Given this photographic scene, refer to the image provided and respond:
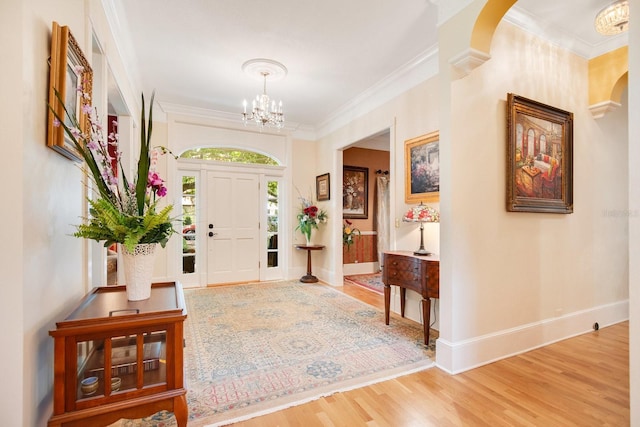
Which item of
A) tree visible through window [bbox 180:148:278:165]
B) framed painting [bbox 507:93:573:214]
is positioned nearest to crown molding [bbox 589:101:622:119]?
framed painting [bbox 507:93:573:214]

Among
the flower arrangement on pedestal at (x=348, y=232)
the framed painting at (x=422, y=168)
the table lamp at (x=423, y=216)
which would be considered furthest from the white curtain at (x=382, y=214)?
the table lamp at (x=423, y=216)

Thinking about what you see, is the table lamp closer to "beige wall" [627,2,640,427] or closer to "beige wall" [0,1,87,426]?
"beige wall" [627,2,640,427]

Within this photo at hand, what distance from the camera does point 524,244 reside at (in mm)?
2664

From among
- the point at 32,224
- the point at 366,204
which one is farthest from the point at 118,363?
the point at 366,204

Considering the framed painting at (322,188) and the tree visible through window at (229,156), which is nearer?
the tree visible through window at (229,156)

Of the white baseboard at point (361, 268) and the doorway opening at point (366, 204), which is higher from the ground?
the doorway opening at point (366, 204)

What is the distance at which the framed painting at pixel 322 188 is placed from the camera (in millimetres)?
5484

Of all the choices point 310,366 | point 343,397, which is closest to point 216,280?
point 310,366

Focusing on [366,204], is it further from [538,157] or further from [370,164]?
[538,157]

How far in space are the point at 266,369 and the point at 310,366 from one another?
1.12 feet

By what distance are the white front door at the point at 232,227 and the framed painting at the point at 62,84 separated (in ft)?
12.2

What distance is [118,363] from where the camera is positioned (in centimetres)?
141

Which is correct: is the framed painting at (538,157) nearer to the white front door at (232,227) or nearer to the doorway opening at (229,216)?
the doorway opening at (229,216)

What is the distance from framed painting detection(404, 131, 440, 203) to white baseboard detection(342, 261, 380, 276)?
293cm
